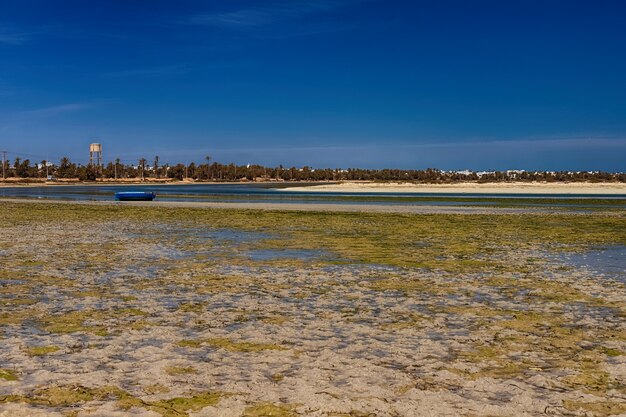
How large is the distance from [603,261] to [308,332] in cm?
1174

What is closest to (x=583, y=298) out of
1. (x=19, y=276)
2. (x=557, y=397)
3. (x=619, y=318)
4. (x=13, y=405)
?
(x=619, y=318)

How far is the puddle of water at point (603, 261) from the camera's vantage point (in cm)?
1513

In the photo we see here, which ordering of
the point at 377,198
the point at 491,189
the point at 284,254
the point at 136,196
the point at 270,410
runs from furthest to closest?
1. the point at 491,189
2. the point at 377,198
3. the point at 136,196
4. the point at 284,254
5. the point at 270,410

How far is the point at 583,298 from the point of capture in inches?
468

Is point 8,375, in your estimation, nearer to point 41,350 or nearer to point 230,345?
point 41,350

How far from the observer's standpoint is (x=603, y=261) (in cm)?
1723

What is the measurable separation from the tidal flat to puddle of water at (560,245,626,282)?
0.21 meters

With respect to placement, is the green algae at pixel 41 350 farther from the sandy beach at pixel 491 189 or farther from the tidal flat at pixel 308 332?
the sandy beach at pixel 491 189

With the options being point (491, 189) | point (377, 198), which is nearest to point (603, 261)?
point (377, 198)

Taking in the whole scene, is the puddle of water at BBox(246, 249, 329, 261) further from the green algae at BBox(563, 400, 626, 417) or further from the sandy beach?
the sandy beach

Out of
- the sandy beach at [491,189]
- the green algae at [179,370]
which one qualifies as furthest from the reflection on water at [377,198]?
the green algae at [179,370]

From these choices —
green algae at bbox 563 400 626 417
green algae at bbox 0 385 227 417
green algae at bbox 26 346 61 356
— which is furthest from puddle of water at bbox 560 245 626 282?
green algae at bbox 26 346 61 356

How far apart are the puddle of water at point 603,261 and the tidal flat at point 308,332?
0.21m

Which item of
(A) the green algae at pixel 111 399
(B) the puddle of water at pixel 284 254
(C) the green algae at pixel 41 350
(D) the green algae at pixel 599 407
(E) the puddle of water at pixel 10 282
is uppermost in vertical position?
(D) the green algae at pixel 599 407
